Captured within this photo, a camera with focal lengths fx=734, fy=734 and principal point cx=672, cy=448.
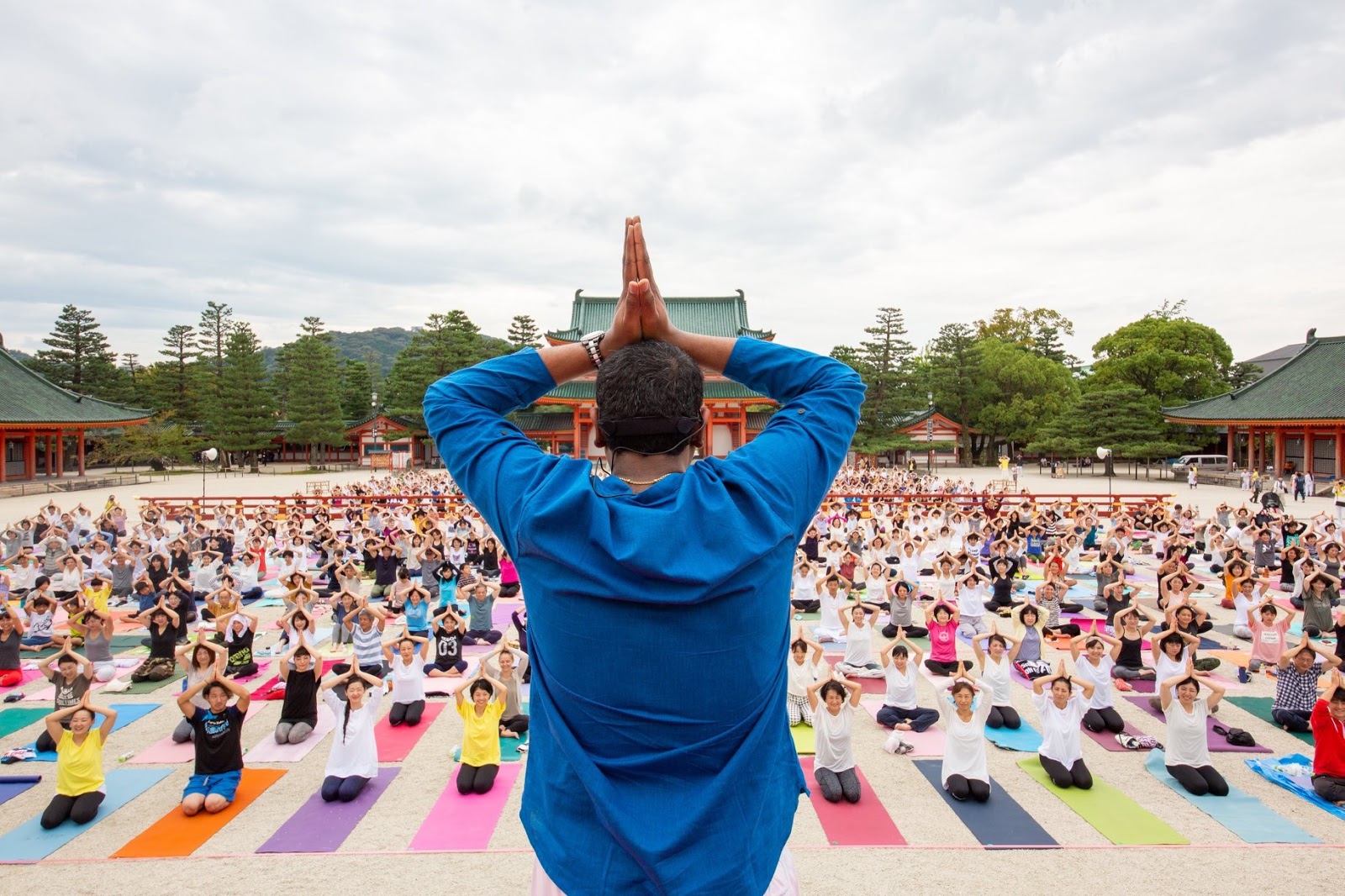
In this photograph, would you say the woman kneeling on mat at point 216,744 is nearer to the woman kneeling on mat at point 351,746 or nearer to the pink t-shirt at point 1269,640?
the woman kneeling on mat at point 351,746

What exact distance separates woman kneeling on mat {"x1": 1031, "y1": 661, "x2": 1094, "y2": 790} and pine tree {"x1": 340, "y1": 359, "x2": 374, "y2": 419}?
2018 inches

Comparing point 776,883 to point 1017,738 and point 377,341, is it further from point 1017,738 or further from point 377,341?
point 377,341

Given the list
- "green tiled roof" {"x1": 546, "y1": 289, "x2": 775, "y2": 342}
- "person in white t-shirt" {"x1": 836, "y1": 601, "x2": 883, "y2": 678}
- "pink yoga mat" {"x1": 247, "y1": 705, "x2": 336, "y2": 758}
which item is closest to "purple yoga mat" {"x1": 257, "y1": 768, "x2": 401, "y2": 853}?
"pink yoga mat" {"x1": 247, "y1": 705, "x2": 336, "y2": 758}

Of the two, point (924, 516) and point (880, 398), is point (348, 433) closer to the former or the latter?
point (880, 398)

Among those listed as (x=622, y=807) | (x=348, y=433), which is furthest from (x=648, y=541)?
(x=348, y=433)

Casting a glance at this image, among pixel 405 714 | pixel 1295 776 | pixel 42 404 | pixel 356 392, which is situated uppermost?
pixel 356 392

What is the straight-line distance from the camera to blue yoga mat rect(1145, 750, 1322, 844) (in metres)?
4.89

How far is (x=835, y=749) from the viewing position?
5684mm

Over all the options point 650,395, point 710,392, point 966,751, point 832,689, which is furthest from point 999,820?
point 710,392

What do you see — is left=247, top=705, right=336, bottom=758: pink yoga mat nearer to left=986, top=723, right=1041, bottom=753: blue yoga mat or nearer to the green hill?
left=986, top=723, right=1041, bottom=753: blue yoga mat

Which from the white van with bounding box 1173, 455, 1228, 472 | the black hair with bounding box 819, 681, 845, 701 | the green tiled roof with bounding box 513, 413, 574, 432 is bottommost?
the black hair with bounding box 819, 681, 845, 701

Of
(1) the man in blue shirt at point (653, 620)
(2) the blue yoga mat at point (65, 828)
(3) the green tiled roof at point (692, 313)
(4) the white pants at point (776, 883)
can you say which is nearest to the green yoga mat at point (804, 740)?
(4) the white pants at point (776, 883)

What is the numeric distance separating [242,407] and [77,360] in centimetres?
1264

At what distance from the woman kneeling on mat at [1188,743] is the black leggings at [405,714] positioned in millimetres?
6512
